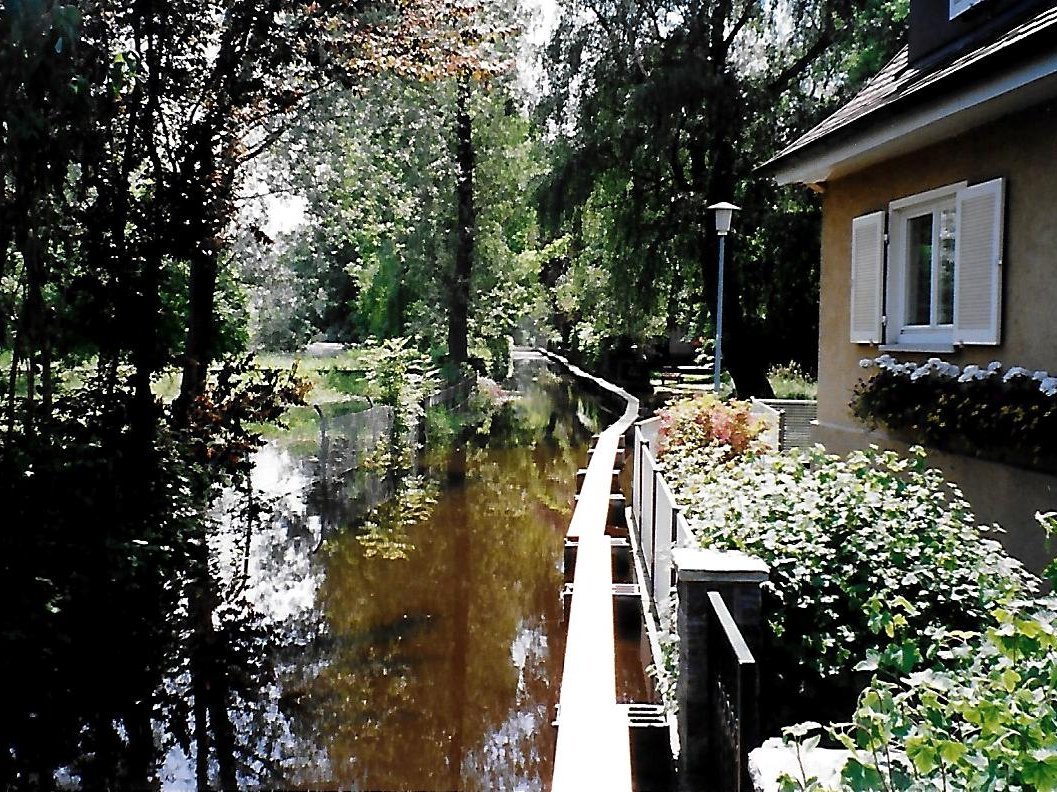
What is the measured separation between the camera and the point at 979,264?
828 centimetres

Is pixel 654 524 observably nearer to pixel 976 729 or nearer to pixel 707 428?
pixel 707 428

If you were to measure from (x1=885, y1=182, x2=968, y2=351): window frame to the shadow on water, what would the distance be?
178 inches

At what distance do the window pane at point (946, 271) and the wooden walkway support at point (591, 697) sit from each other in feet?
13.1

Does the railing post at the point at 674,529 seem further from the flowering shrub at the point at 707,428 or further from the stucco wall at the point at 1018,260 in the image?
the flowering shrub at the point at 707,428

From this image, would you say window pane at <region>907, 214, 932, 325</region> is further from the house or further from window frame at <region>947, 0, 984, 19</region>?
window frame at <region>947, 0, 984, 19</region>

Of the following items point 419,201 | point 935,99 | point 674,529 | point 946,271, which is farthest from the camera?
point 419,201

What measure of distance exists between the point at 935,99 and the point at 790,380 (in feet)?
68.6

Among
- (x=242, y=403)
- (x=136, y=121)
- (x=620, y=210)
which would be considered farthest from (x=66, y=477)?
(x=620, y=210)

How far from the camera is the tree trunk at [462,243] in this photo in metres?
35.4

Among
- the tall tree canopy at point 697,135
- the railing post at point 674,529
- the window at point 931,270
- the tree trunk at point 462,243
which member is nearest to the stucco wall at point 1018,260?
the window at point 931,270

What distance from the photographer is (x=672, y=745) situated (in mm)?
4961

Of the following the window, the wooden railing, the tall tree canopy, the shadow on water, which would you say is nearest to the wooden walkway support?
the wooden railing

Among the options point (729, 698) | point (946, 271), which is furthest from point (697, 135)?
point (729, 698)

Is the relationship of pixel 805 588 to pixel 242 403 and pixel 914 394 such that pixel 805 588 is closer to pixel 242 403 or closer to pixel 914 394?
pixel 914 394
